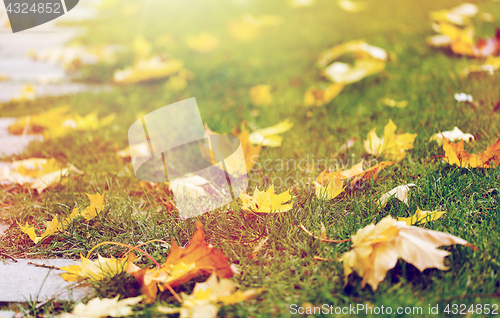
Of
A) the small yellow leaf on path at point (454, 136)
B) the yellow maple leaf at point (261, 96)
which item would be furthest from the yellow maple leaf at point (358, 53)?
the small yellow leaf on path at point (454, 136)

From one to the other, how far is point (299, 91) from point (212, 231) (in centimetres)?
152

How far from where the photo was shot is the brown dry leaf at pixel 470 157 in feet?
3.90

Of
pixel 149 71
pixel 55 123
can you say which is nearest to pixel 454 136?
pixel 55 123

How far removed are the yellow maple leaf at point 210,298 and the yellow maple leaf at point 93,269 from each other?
0.67 feet

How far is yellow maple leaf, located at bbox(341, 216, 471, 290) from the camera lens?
2.66 feet

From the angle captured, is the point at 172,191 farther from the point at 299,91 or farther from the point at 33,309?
the point at 299,91

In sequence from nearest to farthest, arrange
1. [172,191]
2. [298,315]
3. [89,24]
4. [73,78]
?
[298,315] → [172,191] → [73,78] → [89,24]

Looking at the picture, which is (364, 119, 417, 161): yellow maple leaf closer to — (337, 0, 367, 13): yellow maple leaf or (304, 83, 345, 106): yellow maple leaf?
(304, 83, 345, 106): yellow maple leaf

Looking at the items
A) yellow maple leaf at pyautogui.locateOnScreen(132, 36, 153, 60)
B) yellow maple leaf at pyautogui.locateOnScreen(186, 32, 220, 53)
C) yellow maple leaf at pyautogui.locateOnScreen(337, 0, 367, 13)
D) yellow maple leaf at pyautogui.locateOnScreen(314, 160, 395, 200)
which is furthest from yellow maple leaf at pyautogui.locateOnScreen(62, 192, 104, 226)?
yellow maple leaf at pyautogui.locateOnScreen(337, 0, 367, 13)

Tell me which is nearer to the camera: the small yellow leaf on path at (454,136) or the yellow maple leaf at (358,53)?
the small yellow leaf on path at (454,136)

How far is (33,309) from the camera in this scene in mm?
893

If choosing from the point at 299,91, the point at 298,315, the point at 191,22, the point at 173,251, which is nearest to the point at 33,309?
the point at 173,251

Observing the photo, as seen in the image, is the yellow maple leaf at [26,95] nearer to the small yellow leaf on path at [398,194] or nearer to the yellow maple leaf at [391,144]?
the yellow maple leaf at [391,144]

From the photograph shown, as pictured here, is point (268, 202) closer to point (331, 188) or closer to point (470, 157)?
point (331, 188)
